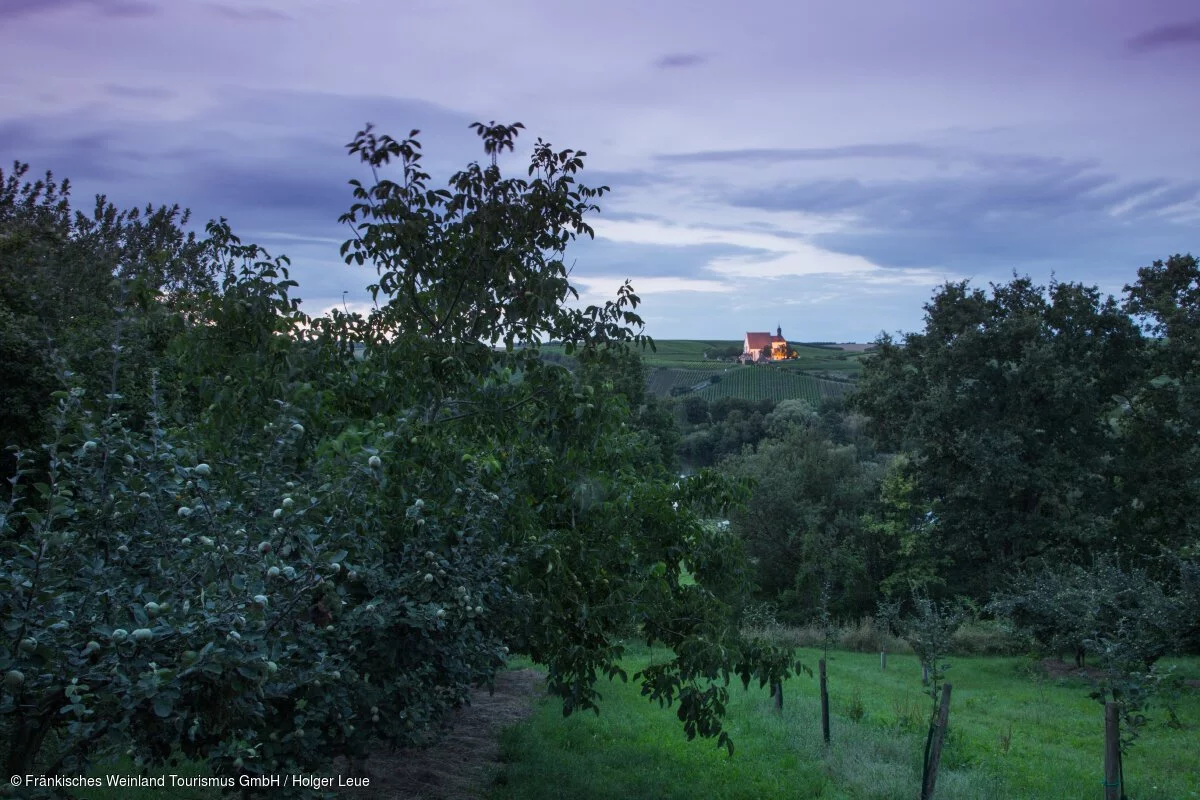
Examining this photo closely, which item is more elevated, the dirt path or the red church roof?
the red church roof

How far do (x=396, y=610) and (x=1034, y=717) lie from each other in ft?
58.4

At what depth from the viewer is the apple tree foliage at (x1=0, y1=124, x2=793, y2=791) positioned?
306 centimetres

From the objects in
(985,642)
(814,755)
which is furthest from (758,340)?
(814,755)

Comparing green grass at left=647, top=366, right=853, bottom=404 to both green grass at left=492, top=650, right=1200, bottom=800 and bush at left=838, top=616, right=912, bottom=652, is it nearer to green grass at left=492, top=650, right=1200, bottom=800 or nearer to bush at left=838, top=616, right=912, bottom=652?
bush at left=838, top=616, right=912, bottom=652

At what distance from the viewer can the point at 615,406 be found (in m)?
6.72

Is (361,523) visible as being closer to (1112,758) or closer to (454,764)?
(454,764)

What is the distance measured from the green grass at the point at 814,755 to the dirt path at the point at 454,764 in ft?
0.96

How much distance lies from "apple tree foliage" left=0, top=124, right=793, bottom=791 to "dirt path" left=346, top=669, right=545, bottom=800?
227 centimetres

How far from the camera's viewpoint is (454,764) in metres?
9.70

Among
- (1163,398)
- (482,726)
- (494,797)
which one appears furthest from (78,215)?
(1163,398)

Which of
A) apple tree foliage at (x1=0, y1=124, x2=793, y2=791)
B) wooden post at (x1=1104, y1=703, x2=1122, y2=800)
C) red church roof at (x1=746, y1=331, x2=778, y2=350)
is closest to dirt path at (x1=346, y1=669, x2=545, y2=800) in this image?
apple tree foliage at (x1=0, y1=124, x2=793, y2=791)

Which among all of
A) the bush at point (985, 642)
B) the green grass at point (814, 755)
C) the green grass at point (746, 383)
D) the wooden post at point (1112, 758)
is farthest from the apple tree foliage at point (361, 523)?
the green grass at point (746, 383)

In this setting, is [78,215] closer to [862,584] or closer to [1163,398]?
[862,584]

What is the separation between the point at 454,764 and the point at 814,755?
187 inches
